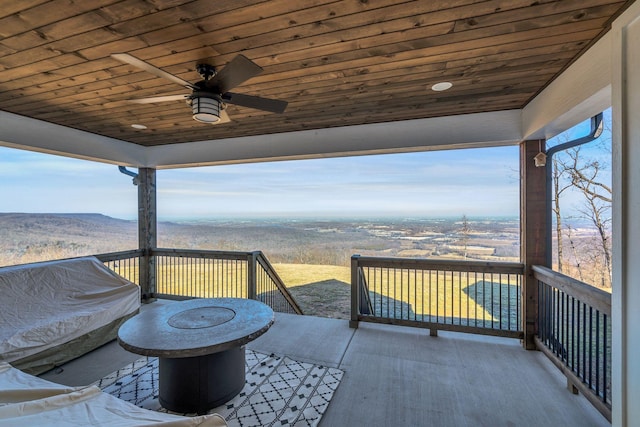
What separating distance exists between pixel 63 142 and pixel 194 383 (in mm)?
3770

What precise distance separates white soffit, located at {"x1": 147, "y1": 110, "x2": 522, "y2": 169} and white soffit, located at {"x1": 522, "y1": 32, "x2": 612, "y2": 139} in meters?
0.34

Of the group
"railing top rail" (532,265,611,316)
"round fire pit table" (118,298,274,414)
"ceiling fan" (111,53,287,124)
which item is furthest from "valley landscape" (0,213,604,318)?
"ceiling fan" (111,53,287,124)

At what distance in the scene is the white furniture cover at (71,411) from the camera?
1.11 metres

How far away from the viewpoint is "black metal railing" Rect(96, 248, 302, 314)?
4.35 m

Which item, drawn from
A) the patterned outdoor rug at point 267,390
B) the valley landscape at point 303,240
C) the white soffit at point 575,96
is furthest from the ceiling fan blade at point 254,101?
the valley landscape at point 303,240

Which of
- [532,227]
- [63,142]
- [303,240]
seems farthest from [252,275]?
[303,240]

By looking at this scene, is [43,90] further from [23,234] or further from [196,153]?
[23,234]

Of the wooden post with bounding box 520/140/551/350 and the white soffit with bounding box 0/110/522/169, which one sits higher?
the white soffit with bounding box 0/110/522/169

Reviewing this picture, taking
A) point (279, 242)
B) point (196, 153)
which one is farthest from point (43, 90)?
point (279, 242)

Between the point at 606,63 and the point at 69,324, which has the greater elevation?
the point at 606,63

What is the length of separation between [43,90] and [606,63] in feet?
14.9

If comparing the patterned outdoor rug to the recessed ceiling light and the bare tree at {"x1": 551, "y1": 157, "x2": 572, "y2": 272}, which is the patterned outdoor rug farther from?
the recessed ceiling light

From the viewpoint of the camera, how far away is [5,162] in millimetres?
3736

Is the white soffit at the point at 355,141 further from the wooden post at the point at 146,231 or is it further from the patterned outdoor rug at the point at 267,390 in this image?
the patterned outdoor rug at the point at 267,390
